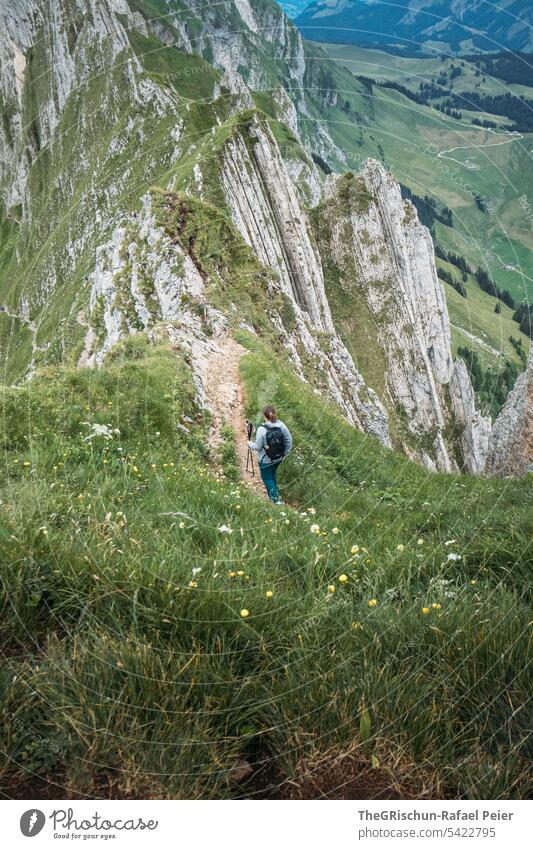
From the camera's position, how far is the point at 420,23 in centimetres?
656

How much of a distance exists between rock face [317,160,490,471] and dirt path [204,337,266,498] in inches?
209

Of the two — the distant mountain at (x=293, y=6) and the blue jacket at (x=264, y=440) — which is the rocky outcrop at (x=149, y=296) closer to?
the blue jacket at (x=264, y=440)

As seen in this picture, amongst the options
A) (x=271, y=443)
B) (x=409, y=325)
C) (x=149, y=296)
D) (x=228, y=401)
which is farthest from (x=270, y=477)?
(x=149, y=296)

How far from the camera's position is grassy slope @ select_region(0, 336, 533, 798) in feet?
8.37

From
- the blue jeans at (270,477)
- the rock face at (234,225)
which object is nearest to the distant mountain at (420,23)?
the rock face at (234,225)

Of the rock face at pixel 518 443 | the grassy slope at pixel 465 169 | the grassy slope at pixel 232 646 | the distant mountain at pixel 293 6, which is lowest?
the rock face at pixel 518 443

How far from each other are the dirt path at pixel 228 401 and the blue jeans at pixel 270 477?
0.25 m

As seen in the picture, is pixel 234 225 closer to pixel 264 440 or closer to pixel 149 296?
pixel 149 296

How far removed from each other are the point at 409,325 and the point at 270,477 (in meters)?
10.6

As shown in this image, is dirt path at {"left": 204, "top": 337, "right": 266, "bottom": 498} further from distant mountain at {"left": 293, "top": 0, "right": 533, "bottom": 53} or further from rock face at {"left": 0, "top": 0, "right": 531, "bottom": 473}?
distant mountain at {"left": 293, "top": 0, "right": 533, "bottom": 53}

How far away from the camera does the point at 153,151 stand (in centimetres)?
6925

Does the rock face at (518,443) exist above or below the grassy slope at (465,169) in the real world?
below

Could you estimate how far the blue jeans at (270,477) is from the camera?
29.1 feet
